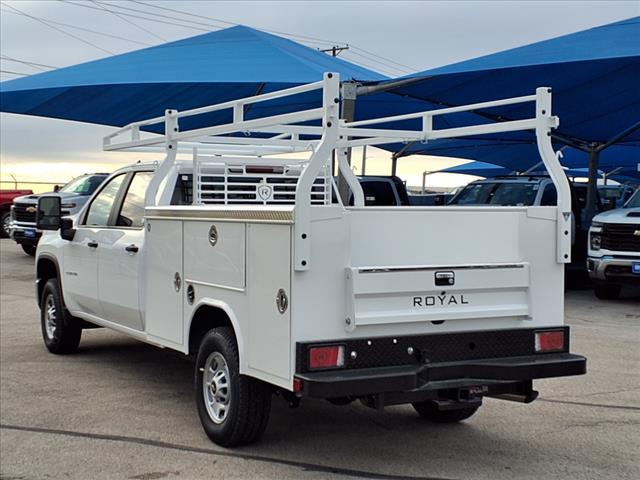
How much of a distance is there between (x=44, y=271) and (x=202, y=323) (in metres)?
4.03

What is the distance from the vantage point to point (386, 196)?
607 inches

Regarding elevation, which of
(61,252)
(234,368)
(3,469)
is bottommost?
(3,469)

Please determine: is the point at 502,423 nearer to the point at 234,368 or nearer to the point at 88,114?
the point at 234,368

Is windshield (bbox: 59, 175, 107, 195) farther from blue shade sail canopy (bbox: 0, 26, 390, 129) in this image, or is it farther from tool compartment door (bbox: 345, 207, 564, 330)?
tool compartment door (bbox: 345, 207, 564, 330)

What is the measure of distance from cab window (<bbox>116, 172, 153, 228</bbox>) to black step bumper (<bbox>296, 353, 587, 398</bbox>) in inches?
128

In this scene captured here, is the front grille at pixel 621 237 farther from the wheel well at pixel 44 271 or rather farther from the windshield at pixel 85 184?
the windshield at pixel 85 184

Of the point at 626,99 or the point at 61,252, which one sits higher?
the point at 626,99

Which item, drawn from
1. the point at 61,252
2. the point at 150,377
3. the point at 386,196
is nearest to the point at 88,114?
the point at 386,196

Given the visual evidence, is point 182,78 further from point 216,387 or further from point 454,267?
point 454,267

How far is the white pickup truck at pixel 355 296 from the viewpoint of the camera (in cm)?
506

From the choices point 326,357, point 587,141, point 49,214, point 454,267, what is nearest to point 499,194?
point 587,141

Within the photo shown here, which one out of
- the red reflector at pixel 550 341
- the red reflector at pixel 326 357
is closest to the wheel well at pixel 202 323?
the red reflector at pixel 326 357

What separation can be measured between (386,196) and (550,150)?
958 cm

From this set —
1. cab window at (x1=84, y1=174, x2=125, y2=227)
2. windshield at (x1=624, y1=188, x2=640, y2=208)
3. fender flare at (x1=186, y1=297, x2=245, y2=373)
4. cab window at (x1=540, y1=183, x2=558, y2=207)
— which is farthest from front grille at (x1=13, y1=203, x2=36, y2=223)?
fender flare at (x1=186, y1=297, x2=245, y2=373)
